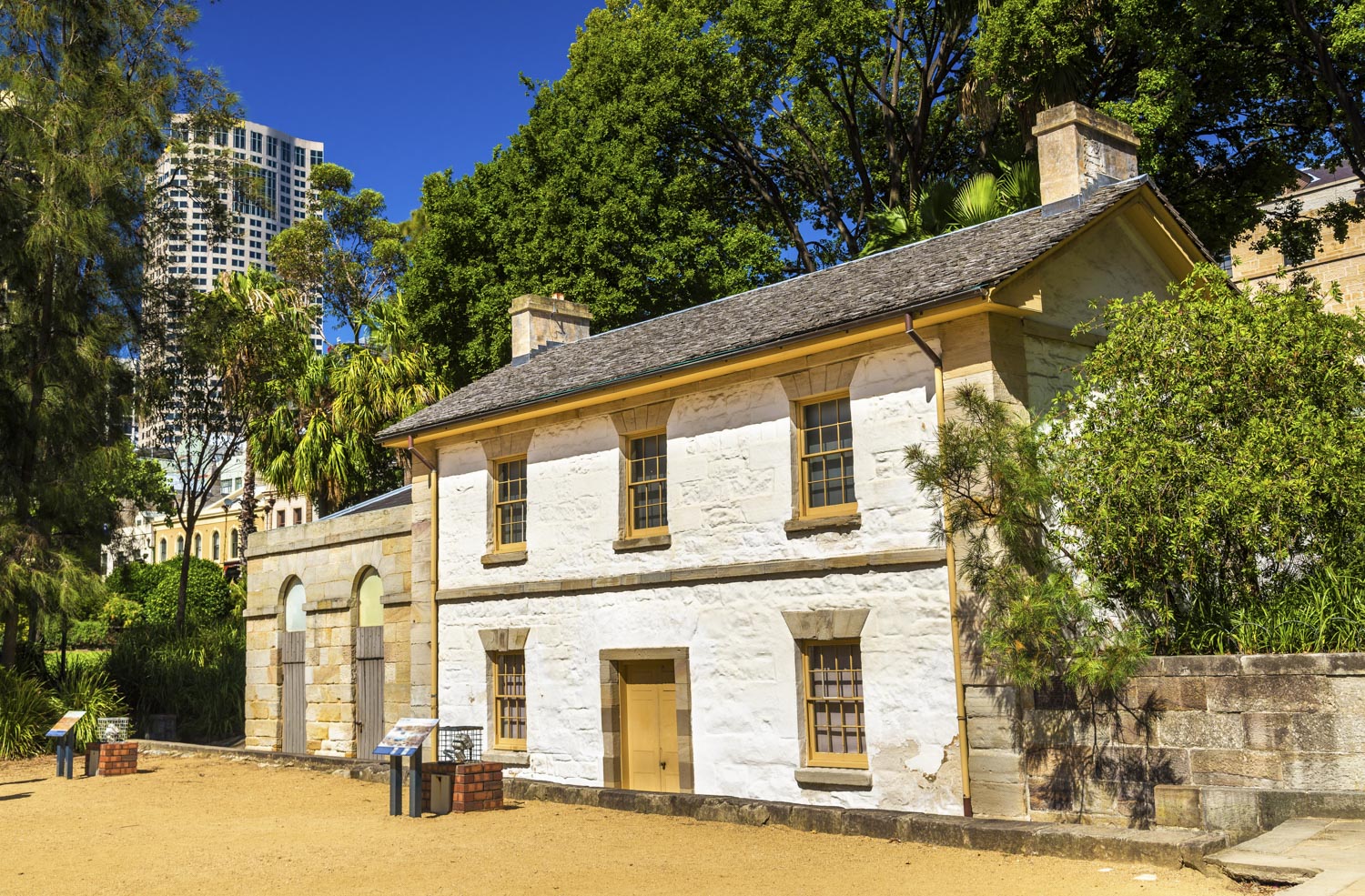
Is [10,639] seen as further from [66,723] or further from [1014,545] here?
[1014,545]

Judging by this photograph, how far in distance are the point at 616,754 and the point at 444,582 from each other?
183 inches

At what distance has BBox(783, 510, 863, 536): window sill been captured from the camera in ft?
46.8

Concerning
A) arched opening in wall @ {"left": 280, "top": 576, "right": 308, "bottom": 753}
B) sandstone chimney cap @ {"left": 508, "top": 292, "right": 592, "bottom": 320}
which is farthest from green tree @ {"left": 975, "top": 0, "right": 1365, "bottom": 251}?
arched opening in wall @ {"left": 280, "top": 576, "right": 308, "bottom": 753}

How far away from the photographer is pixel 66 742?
20.5 m

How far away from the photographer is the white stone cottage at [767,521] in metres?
13.5

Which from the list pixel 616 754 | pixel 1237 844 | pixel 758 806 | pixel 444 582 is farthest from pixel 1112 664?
pixel 444 582

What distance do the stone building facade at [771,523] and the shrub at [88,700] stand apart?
8.65m

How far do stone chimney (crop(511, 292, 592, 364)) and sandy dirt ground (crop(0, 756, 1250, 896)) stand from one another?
30.5ft

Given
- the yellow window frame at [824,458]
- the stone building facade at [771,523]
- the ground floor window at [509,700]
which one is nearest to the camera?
the stone building facade at [771,523]

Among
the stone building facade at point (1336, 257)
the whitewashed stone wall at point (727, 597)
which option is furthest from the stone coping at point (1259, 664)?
the stone building facade at point (1336, 257)

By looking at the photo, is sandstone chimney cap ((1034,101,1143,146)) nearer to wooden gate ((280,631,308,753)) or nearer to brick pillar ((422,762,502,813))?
brick pillar ((422,762,502,813))

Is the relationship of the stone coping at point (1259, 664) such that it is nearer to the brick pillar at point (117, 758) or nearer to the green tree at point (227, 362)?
the brick pillar at point (117, 758)

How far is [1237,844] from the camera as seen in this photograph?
944 cm

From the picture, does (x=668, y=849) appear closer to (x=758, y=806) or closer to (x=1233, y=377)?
(x=758, y=806)
